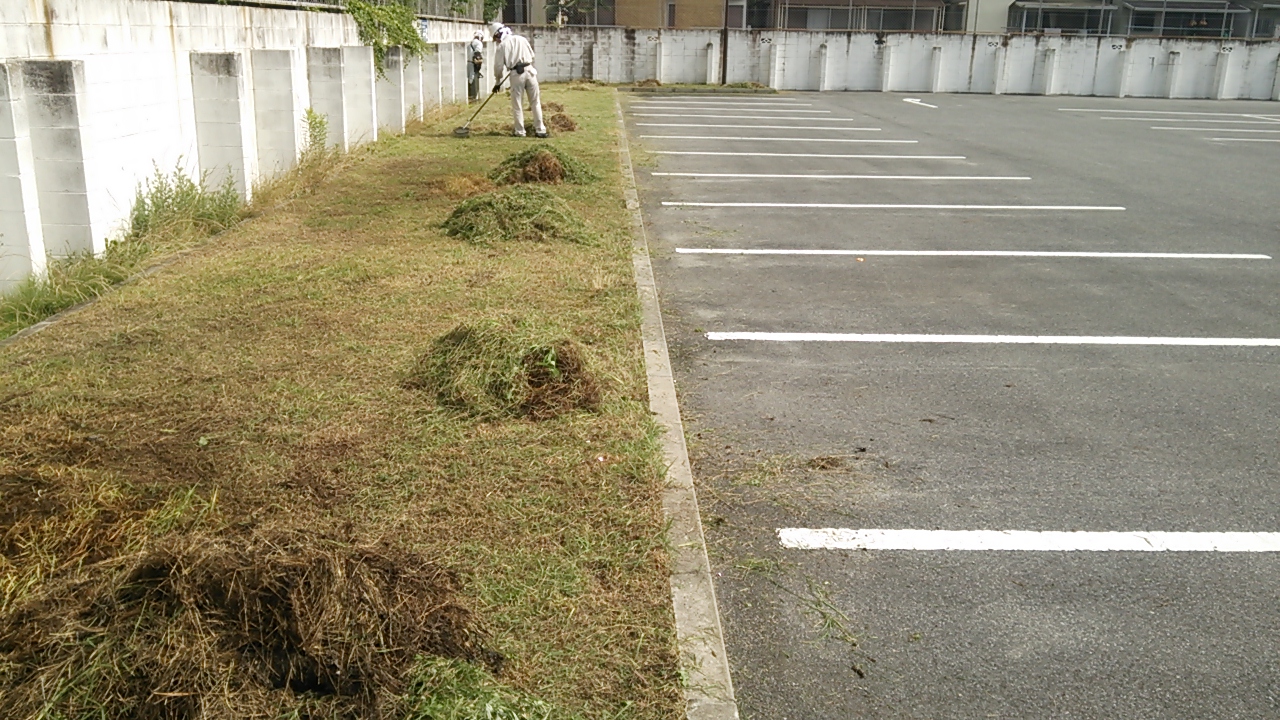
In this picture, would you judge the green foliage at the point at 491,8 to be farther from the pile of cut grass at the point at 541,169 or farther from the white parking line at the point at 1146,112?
the pile of cut grass at the point at 541,169

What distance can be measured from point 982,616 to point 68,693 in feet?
9.83

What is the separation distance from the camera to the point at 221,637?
2.97 metres

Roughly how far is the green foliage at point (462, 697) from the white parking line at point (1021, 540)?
1602mm

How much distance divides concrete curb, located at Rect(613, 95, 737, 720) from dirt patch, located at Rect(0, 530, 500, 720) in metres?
0.72

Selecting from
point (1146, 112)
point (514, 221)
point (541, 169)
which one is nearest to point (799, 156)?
point (541, 169)

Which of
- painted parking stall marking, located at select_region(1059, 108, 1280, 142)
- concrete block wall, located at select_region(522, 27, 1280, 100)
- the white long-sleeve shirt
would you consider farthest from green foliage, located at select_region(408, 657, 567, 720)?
concrete block wall, located at select_region(522, 27, 1280, 100)

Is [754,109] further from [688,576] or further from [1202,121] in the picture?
[688,576]

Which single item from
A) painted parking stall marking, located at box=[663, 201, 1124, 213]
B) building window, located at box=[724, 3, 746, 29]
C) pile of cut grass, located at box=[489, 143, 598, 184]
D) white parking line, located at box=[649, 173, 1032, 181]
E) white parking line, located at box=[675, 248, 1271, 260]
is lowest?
white parking line, located at box=[675, 248, 1271, 260]

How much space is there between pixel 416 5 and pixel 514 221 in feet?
44.5

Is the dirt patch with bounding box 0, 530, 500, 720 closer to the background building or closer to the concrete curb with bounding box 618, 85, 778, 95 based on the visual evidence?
the concrete curb with bounding box 618, 85, 778, 95

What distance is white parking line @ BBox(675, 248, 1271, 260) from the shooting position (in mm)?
10016

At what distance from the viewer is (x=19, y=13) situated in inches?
293

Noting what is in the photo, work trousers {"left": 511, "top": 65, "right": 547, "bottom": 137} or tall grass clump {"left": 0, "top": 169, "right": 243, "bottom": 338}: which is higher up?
work trousers {"left": 511, "top": 65, "right": 547, "bottom": 137}

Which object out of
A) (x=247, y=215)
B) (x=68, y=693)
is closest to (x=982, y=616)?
(x=68, y=693)
